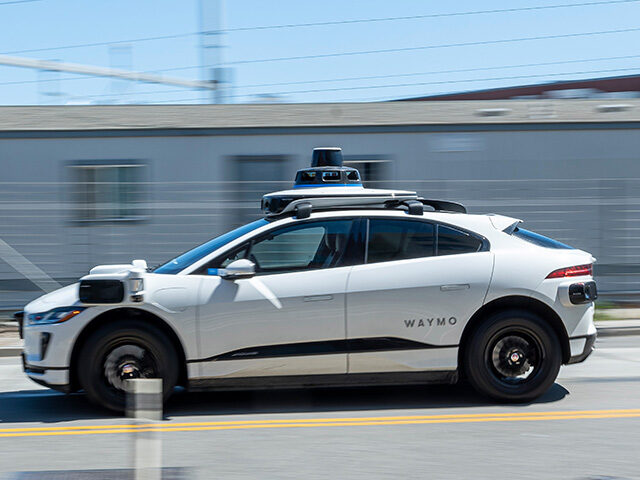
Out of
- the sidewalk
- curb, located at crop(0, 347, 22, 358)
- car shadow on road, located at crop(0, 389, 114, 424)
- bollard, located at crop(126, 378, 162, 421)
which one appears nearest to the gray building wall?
the sidewalk

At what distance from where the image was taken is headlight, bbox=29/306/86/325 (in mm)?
6141

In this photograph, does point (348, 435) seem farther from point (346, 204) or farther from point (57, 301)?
point (57, 301)

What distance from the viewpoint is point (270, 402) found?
6723 millimetres

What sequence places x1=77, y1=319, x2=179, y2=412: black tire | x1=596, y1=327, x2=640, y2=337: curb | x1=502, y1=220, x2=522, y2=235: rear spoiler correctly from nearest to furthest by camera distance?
x1=77, y1=319, x2=179, y2=412: black tire → x1=502, y1=220, x2=522, y2=235: rear spoiler → x1=596, y1=327, x2=640, y2=337: curb

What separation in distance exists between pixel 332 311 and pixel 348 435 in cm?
99

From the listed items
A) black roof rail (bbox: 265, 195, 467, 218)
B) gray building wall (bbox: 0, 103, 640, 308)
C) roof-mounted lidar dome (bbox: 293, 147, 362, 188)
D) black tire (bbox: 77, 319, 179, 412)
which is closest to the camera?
black tire (bbox: 77, 319, 179, 412)

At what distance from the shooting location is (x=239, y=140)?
45.7ft

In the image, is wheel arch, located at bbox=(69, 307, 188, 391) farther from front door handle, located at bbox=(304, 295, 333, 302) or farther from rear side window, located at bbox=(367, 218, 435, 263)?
rear side window, located at bbox=(367, 218, 435, 263)

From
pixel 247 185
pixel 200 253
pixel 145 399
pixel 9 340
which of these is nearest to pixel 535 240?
pixel 200 253

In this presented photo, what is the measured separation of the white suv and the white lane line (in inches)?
266

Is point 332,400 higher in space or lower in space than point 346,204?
lower

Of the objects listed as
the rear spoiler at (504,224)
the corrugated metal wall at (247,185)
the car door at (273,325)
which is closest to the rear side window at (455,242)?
the rear spoiler at (504,224)

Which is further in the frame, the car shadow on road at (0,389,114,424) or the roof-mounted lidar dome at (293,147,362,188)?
the roof-mounted lidar dome at (293,147,362,188)

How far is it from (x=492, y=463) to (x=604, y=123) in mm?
10695
